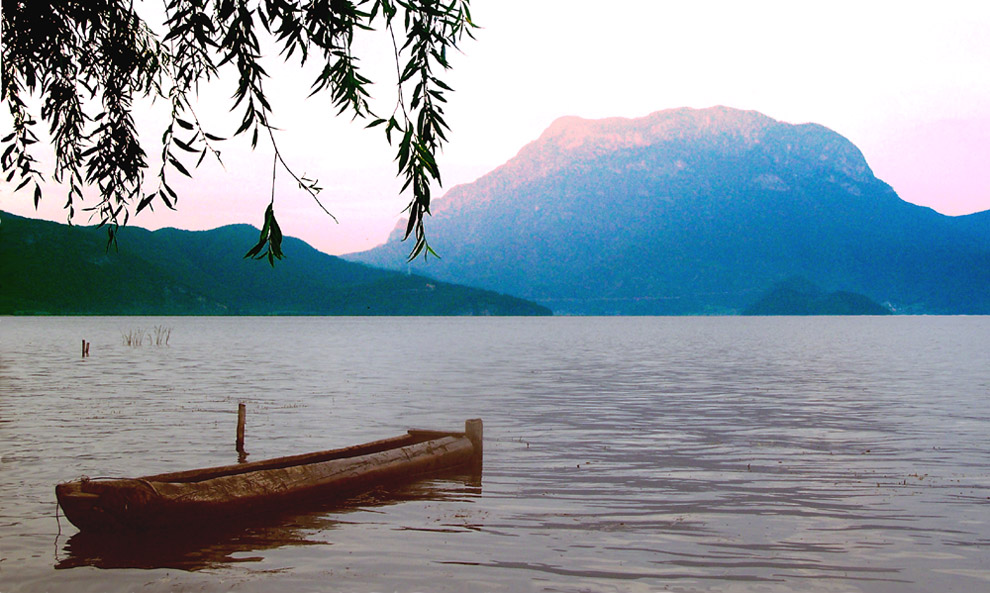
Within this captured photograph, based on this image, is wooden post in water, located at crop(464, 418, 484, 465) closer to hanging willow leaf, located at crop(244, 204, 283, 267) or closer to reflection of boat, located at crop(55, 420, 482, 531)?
reflection of boat, located at crop(55, 420, 482, 531)

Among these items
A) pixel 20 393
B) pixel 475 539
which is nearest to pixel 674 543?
pixel 475 539

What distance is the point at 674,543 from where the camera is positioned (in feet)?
43.7

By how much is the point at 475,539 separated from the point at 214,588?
4.26 meters

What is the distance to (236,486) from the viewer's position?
13953 millimetres

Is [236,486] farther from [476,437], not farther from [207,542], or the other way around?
[476,437]

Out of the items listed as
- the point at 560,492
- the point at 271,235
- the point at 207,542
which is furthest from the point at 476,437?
the point at 271,235

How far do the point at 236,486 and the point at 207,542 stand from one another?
3.62 ft

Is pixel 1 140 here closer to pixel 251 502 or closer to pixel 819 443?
pixel 251 502

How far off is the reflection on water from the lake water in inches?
1.9

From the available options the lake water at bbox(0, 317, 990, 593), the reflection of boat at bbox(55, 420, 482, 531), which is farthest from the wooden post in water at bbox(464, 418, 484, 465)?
the reflection of boat at bbox(55, 420, 482, 531)

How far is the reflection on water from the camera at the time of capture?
12227 mm

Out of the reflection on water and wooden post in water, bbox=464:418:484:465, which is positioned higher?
wooden post in water, bbox=464:418:484:465

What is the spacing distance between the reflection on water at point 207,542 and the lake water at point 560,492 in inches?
1.9

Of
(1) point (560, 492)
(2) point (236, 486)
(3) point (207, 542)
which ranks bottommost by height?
(3) point (207, 542)
